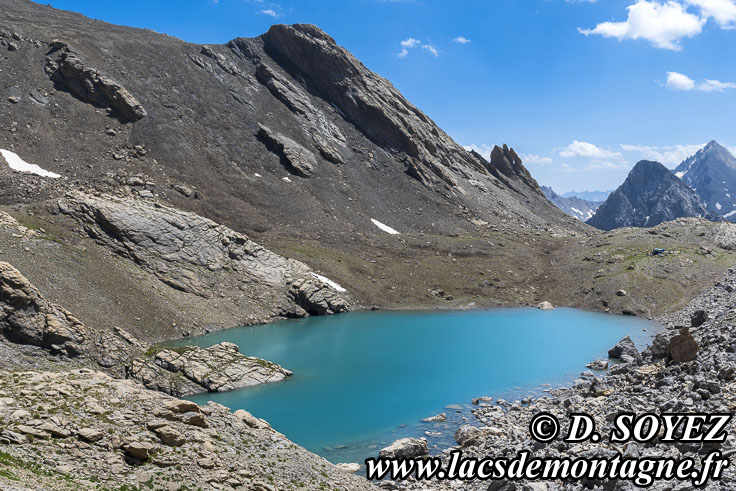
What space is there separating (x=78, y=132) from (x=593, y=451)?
390 feet

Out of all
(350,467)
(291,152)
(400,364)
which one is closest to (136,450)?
(350,467)

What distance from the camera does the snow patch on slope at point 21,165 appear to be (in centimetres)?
9175

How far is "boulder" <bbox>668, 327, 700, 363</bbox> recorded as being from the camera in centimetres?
3581

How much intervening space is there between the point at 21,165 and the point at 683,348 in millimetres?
106024

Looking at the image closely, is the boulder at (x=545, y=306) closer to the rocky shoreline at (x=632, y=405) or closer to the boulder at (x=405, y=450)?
the rocky shoreline at (x=632, y=405)

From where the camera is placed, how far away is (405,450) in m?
28.8

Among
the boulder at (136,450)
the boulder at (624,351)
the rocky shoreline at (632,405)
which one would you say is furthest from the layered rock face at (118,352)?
the boulder at (624,351)

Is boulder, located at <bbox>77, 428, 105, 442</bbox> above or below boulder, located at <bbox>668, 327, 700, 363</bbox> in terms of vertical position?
below

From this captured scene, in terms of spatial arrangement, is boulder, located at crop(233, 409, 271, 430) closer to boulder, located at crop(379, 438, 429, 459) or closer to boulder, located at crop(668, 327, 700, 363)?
boulder, located at crop(379, 438, 429, 459)

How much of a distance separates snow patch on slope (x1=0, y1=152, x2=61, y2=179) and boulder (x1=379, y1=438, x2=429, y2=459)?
301ft

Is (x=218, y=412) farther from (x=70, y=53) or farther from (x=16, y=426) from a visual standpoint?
(x=70, y=53)

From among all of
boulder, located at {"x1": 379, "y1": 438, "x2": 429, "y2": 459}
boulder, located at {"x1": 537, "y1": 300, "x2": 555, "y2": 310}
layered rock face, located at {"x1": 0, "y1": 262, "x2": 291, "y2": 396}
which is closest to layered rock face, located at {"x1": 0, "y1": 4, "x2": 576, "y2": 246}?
boulder, located at {"x1": 537, "y1": 300, "x2": 555, "y2": 310}

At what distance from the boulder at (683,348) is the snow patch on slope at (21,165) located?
332 ft

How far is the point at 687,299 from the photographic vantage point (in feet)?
269
